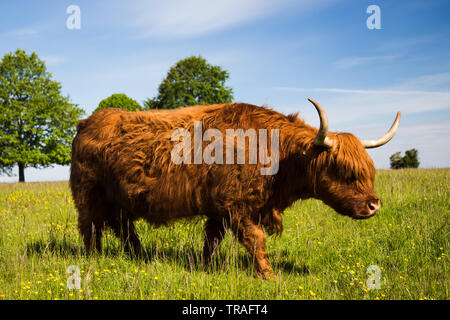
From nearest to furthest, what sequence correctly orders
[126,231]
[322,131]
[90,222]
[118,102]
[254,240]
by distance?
[322,131] → [254,240] → [90,222] → [126,231] → [118,102]

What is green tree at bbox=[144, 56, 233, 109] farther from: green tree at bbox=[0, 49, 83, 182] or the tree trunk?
the tree trunk

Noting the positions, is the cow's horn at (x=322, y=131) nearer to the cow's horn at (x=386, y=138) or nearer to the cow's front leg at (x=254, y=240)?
the cow's horn at (x=386, y=138)

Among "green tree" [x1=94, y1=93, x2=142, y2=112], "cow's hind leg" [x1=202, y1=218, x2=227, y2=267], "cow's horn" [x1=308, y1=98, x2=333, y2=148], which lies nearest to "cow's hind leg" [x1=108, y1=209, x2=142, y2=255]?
"cow's hind leg" [x1=202, y1=218, x2=227, y2=267]

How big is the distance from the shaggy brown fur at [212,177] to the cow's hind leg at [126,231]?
0.11 metres

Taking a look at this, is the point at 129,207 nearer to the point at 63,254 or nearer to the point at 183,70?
the point at 63,254

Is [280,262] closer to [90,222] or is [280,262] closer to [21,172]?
[90,222]

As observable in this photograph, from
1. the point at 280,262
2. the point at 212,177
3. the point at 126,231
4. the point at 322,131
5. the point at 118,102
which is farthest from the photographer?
the point at 118,102

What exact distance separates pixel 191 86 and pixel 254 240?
741 inches

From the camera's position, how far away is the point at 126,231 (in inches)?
190

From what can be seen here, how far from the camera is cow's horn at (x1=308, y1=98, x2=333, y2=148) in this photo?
11.0ft

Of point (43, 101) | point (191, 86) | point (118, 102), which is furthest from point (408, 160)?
point (43, 101)

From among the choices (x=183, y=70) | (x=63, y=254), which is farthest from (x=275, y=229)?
(x=183, y=70)

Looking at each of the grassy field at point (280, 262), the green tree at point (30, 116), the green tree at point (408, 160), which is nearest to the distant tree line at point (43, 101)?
the green tree at point (30, 116)
